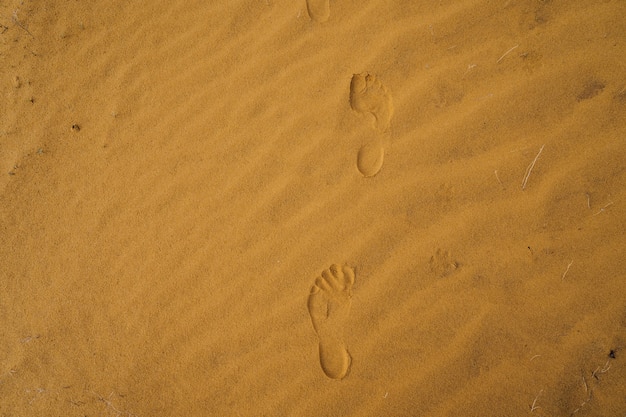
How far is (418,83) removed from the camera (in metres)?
2.24

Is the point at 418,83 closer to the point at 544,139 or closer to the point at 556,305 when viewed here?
the point at 544,139

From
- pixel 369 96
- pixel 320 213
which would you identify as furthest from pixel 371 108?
pixel 320 213

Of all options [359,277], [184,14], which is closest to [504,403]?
[359,277]

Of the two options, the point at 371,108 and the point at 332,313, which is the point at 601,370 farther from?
the point at 371,108

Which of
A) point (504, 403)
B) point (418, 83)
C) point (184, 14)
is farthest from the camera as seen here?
point (184, 14)

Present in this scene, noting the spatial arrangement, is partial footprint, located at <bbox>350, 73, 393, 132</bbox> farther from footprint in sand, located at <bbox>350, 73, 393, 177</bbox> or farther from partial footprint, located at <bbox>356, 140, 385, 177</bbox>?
partial footprint, located at <bbox>356, 140, 385, 177</bbox>

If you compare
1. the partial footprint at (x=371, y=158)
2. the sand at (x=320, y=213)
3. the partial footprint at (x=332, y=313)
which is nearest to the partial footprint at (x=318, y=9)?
the sand at (x=320, y=213)

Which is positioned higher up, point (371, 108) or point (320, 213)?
point (371, 108)

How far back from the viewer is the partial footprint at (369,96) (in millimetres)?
2242

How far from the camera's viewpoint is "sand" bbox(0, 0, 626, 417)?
202 cm

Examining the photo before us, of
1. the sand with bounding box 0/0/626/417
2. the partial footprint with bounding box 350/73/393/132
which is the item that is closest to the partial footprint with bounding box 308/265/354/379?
the sand with bounding box 0/0/626/417

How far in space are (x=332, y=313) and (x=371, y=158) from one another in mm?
852

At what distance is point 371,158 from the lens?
7.24ft

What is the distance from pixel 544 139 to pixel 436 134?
1.84 ft
